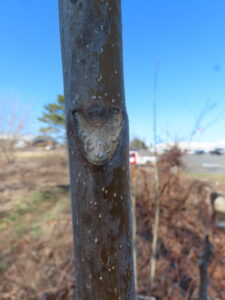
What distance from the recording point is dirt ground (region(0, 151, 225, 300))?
296cm

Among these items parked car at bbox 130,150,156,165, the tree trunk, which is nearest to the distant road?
parked car at bbox 130,150,156,165

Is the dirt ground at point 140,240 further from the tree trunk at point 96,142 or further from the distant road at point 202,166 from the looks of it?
the tree trunk at point 96,142

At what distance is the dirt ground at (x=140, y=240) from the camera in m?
2.96

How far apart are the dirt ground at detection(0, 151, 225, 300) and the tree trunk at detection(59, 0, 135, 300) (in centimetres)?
262

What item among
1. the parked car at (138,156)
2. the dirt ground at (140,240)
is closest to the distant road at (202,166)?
the dirt ground at (140,240)

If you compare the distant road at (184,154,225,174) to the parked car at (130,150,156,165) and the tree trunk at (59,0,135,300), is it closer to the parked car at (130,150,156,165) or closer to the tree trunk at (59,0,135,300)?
the parked car at (130,150,156,165)

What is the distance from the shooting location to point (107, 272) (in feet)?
1.31

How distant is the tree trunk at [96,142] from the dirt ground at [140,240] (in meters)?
2.62

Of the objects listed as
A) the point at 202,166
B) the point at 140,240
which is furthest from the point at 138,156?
the point at 202,166

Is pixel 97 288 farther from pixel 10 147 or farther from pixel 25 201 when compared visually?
pixel 10 147

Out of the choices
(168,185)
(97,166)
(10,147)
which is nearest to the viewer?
(97,166)

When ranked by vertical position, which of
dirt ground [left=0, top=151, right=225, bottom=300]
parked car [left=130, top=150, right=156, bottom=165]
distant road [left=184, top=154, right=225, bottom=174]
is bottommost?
dirt ground [left=0, top=151, right=225, bottom=300]

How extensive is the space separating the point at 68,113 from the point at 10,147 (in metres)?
18.6

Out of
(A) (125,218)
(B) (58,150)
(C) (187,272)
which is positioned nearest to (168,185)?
(C) (187,272)
